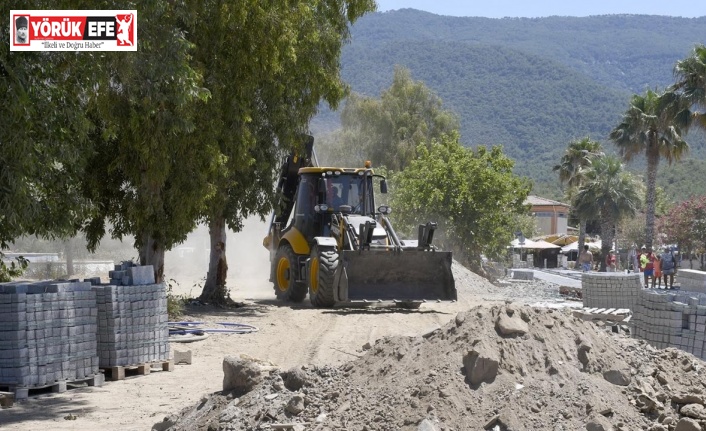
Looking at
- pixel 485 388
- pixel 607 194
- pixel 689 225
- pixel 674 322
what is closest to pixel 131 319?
pixel 485 388

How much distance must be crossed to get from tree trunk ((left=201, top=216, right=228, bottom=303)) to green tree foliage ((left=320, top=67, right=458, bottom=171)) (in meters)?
37.2

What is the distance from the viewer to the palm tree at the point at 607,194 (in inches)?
2217

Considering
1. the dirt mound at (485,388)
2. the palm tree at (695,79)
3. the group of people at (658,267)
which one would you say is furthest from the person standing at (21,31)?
the palm tree at (695,79)

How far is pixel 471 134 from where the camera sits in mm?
193625

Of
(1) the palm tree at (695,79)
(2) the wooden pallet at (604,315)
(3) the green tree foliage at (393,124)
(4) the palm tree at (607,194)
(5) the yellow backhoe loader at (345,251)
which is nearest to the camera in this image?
(2) the wooden pallet at (604,315)

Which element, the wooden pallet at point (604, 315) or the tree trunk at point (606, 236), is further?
the tree trunk at point (606, 236)

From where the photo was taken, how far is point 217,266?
67.7 feet

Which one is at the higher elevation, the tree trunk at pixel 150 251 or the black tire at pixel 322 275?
the tree trunk at pixel 150 251

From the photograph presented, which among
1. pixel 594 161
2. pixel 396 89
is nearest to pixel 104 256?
pixel 396 89

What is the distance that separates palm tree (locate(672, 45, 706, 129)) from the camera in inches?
1489

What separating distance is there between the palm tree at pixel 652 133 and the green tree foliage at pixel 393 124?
1385cm

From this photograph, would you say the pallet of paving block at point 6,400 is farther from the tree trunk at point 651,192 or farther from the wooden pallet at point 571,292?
the tree trunk at point 651,192

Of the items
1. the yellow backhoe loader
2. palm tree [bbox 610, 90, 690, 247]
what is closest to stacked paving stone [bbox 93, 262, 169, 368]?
the yellow backhoe loader

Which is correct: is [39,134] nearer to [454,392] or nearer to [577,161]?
[454,392]
